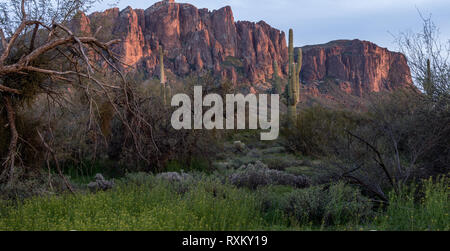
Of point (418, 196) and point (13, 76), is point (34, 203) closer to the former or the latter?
point (13, 76)

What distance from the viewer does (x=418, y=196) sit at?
6586 millimetres

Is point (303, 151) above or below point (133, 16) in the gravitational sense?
below

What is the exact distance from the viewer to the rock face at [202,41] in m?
105

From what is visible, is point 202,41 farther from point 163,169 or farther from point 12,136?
point 12,136

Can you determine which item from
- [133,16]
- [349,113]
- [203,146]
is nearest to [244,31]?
[133,16]

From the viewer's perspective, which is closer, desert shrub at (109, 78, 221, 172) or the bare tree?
the bare tree

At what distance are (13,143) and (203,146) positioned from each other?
686 cm

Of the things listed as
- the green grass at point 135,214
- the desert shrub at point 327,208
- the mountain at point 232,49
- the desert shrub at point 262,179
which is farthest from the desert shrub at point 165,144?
the mountain at point 232,49

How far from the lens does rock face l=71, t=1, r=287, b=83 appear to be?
4141 inches

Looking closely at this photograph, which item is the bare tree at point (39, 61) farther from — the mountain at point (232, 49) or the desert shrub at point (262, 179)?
the mountain at point (232, 49)

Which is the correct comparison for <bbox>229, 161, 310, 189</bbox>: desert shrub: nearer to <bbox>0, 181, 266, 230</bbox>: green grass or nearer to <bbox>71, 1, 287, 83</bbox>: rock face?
<bbox>0, 181, 266, 230</bbox>: green grass

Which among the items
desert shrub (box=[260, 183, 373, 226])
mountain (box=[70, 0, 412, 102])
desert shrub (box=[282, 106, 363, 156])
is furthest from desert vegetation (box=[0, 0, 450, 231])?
mountain (box=[70, 0, 412, 102])

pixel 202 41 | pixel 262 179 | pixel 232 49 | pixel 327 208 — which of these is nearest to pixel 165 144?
pixel 262 179

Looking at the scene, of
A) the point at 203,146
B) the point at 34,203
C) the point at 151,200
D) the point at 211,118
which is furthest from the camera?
the point at 211,118
